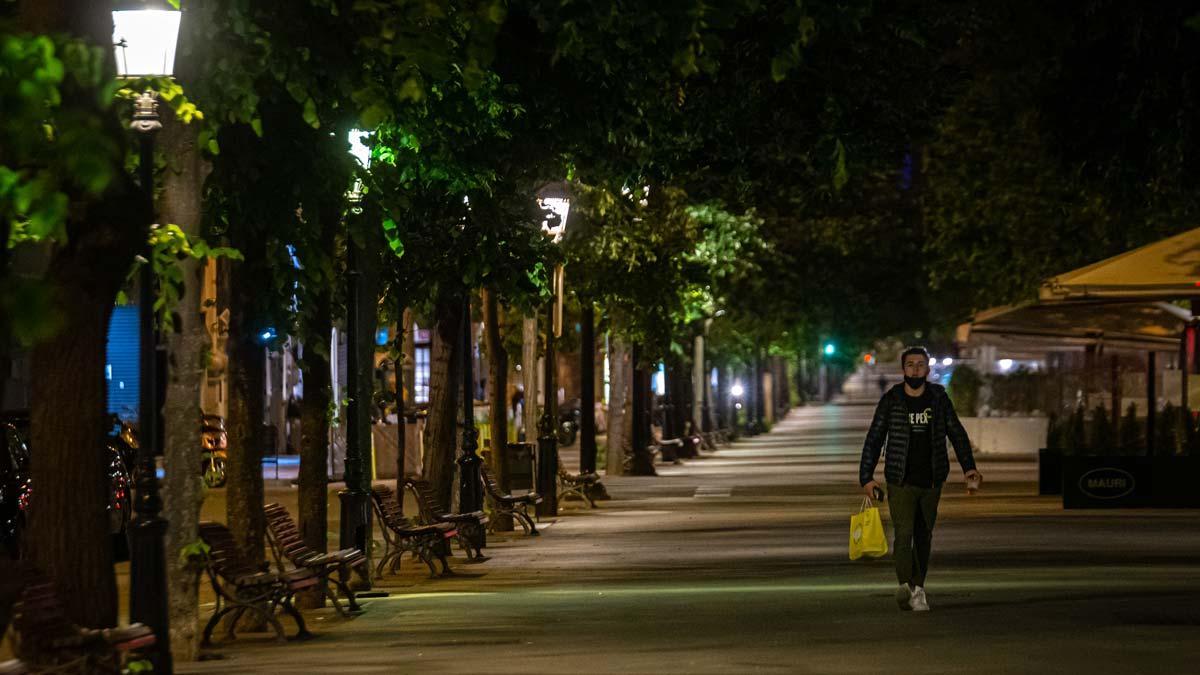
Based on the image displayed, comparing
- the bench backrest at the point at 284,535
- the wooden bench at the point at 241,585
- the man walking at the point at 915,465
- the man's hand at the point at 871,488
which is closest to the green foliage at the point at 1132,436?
the man's hand at the point at 871,488

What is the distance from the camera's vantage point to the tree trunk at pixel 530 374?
3286 cm

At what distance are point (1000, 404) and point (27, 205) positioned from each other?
45722 millimetres

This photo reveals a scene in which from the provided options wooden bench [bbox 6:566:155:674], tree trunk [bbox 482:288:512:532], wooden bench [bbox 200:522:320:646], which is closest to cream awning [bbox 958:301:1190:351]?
tree trunk [bbox 482:288:512:532]

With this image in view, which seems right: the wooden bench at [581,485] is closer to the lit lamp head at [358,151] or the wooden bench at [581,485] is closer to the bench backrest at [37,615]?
the lit lamp head at [358,151]

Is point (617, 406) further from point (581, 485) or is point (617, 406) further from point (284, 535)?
point (284, 535)

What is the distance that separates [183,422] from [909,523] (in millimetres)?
5097

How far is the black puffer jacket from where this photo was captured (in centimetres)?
1580

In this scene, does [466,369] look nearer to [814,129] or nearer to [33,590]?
[814,129]

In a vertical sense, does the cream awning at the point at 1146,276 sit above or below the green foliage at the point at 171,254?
above

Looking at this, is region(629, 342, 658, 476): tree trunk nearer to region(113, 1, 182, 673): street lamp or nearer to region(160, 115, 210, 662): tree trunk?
region(160, 115, 210, 662): tree trunk

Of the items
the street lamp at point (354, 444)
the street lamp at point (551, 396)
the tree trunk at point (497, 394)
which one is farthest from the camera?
the tree trunk at point (497, 394)

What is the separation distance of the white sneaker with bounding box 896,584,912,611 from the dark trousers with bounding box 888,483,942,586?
0.05 m

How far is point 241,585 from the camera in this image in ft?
49.4

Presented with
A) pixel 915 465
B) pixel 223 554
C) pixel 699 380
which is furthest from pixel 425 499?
pixel 699 380
